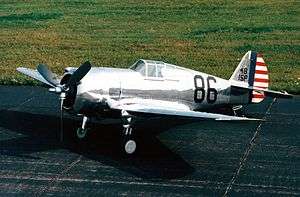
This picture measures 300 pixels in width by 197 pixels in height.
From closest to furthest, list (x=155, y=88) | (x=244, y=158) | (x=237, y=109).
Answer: (x=244, y=158), (x=155, y=88), (x=237, y=109)

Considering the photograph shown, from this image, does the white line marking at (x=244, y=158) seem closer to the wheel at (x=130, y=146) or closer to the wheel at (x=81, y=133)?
the wheel at (x=130, y=146)

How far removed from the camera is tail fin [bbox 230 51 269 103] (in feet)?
69.5

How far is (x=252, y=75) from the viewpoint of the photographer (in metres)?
21.3

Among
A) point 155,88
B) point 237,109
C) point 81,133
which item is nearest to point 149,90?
point 155,88

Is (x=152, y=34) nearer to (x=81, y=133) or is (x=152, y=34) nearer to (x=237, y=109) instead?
(x=237, y=109)

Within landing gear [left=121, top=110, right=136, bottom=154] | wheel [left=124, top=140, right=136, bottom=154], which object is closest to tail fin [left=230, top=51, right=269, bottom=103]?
landing gear [left=121, top=110, right=136, bottom=154]

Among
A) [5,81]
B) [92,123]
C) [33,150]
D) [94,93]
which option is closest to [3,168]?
[33,150]

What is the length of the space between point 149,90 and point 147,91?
3.2 inches

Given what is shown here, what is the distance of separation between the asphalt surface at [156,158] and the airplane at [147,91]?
2.50 feet

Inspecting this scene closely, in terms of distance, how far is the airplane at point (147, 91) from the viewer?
17312 millimetres

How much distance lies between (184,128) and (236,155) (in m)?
3.01

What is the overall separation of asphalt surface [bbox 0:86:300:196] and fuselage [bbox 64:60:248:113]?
0.95 meters

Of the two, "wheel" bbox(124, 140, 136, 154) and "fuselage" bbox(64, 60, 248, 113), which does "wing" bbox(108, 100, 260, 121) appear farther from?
"wheel" bbox(124, 140, 136, 154)

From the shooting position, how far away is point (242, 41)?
1414 inches
